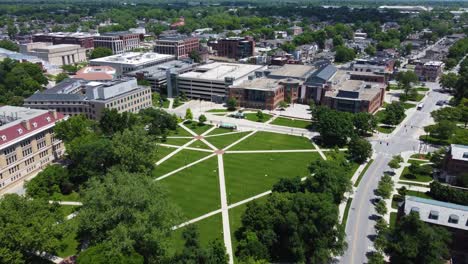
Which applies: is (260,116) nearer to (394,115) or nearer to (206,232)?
(394,115)

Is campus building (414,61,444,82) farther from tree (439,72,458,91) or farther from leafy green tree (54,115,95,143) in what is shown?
leafy green tree (54,115,95,143)

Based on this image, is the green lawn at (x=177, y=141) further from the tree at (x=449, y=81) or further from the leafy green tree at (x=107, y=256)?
the tree at (x=449, y=81)

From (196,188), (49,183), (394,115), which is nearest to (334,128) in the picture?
(394,115)

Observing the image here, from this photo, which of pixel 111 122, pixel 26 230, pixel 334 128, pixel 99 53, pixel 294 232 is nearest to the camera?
pixel 26 230

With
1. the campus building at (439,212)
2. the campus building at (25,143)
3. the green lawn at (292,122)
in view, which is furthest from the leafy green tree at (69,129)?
the campus building at (439,212)

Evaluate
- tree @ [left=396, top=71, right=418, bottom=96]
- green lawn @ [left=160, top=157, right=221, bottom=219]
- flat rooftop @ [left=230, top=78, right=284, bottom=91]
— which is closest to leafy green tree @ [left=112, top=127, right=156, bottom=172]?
green lawn @ [left=160, top=157, right=221, bottom=219]
